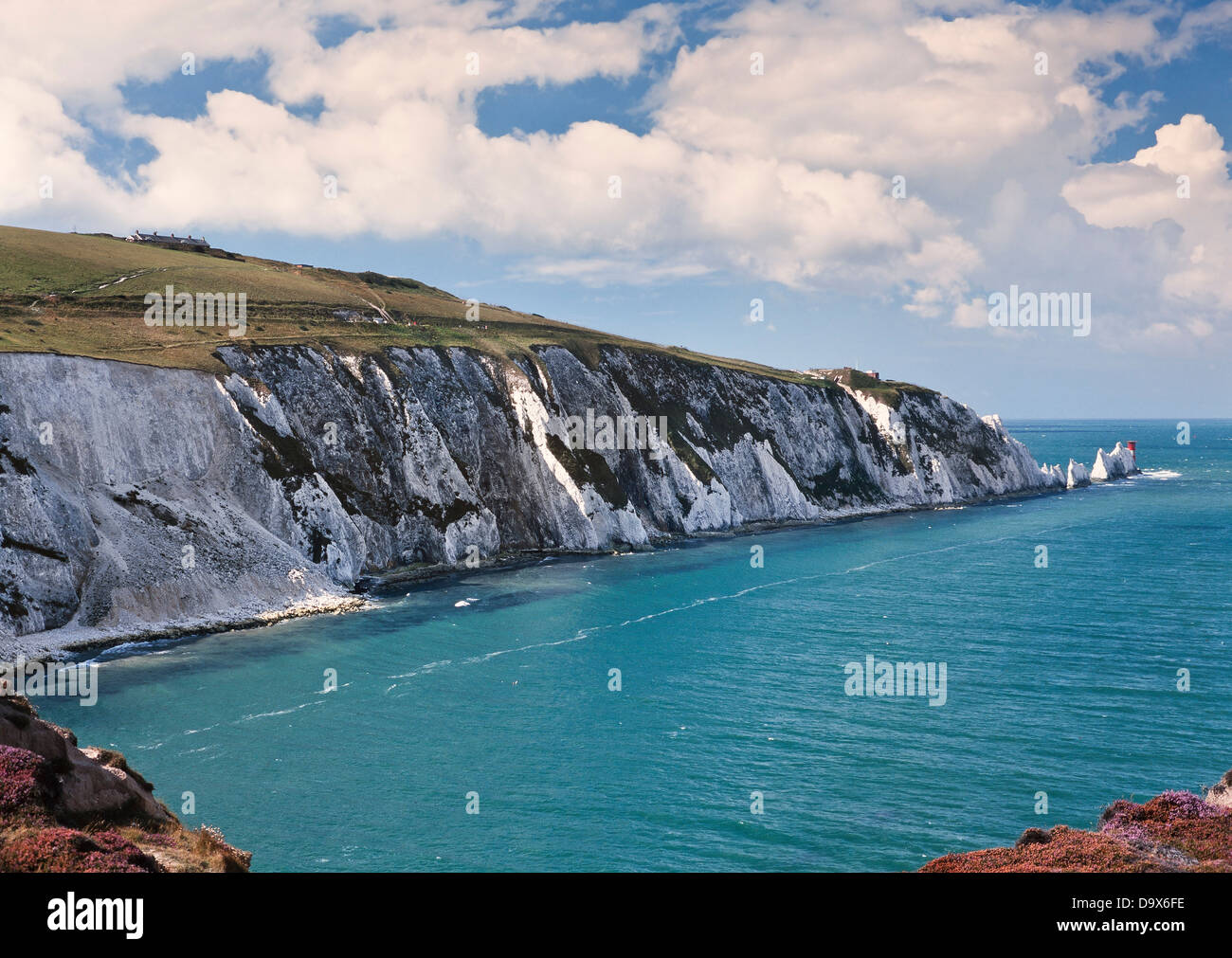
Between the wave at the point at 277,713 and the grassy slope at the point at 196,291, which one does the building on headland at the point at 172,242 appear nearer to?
the grassy slope at the point at 196,291

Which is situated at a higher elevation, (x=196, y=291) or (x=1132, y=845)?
(x=196, y=291)

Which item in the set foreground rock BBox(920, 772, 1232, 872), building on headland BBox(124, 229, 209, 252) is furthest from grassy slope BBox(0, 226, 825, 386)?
foreground rock BBox(920, 772, 1232, 872)

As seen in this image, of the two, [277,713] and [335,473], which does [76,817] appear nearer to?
[277,713]

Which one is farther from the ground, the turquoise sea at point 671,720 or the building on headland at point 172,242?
the building on headland at point 172,242

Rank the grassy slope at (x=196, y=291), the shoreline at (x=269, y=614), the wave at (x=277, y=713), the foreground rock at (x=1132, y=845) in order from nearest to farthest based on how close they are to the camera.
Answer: the foreground rock at (x=1132, y=845) < the wave at (x=277, y=713) < the shoreline at (x=269, y=614) < the grassy slope at (x=196, y=291)

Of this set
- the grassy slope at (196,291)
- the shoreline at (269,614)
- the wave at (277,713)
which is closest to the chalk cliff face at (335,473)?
the shoreline at (269,614)

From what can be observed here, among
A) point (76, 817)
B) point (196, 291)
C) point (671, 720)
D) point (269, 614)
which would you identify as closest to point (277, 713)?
point (671, 720)
